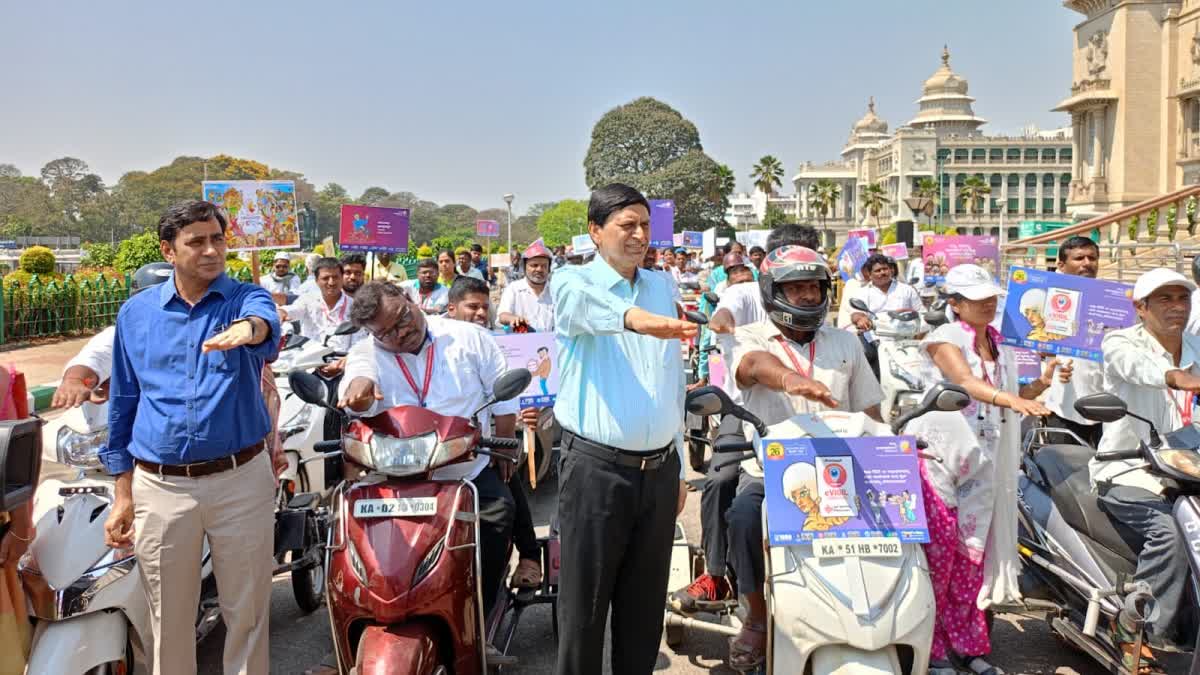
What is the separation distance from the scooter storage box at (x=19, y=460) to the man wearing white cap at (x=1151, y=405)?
13.7 ft

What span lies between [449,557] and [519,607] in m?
1.02

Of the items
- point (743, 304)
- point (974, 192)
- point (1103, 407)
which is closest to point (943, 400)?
point (1103, 407)

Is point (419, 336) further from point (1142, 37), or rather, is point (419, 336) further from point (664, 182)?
point (664, 182)

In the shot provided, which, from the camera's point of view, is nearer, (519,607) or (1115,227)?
(519,607)

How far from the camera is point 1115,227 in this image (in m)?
42.3

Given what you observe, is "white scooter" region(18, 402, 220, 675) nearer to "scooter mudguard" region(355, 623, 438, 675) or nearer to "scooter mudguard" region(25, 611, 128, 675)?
"scooter mudguard" region(25, 611, 128, 675)

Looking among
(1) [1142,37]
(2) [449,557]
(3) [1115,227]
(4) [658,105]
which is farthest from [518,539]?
(4) [658,105]

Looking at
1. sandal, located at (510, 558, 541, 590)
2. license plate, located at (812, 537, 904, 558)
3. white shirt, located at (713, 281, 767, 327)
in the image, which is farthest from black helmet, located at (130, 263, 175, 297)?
white shirt, located at (713, 281, 767, 327)

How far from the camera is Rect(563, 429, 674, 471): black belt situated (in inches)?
122

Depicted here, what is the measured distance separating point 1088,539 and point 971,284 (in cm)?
120

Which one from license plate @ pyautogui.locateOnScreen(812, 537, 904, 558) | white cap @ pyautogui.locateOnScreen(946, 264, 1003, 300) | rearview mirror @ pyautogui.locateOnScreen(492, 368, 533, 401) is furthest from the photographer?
white cap @ pyautogui.locateOnScreen(946, 264, 1003, 300)

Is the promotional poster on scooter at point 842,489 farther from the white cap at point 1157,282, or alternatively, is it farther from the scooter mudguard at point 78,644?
the scooter mudguard at point 78,644

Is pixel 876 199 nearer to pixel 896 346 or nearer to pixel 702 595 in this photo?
pixel 896 346

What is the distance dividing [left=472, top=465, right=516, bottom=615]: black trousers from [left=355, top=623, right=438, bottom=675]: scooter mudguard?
21.2 inches
